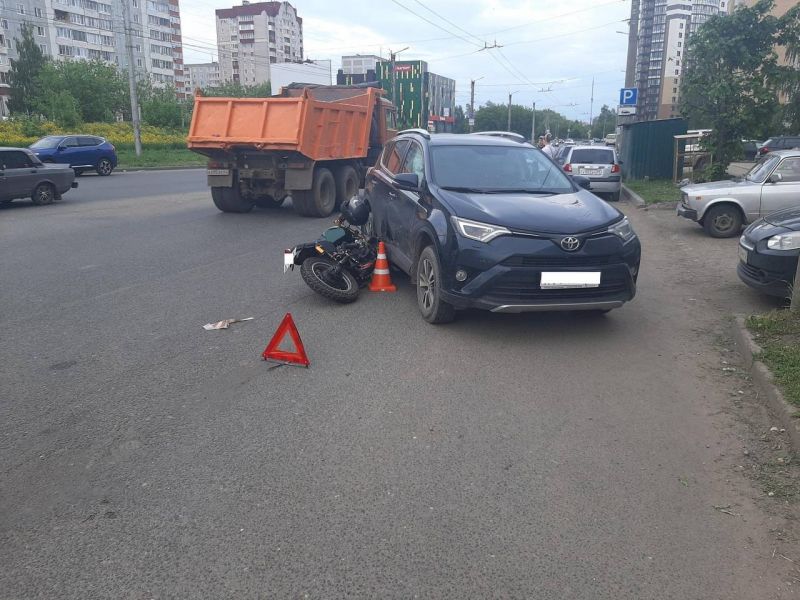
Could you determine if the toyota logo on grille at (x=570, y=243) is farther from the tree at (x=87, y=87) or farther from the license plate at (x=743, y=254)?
the tree at (x=87, y=87)

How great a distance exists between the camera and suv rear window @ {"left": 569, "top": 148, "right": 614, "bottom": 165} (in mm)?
18328

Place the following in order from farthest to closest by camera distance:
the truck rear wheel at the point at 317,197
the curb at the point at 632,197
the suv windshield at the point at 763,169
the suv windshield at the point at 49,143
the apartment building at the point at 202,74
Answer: the apartment building at the point at 202,74, the suv windshield at the point at 49,143, the curb at the point at 632,197, the truck rear wheel at the point at 317,197, the suv windshield at the point at 763,169

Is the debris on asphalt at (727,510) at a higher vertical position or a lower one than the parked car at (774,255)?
lower

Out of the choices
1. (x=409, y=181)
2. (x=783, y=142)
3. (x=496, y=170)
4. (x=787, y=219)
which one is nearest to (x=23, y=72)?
(x=783, y=142)

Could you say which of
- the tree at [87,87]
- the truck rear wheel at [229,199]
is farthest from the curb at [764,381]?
the tree at [87,87]

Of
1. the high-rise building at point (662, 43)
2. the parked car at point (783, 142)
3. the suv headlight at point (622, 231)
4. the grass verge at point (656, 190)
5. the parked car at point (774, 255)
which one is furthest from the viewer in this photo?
the high-rise building at point (662, 43)

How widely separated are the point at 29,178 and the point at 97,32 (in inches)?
3709

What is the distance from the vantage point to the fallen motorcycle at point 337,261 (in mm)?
6992

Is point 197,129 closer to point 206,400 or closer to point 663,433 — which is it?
point 206,400

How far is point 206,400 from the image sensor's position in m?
4.57

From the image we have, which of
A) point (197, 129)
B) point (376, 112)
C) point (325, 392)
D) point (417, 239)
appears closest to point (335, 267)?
point (417, 239)

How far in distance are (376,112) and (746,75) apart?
9434 mm

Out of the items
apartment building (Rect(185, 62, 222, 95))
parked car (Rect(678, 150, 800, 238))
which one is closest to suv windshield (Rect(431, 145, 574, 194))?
parked car (Rect(678, 150, 800, 238))

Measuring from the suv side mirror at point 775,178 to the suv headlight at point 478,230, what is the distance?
7357mm
